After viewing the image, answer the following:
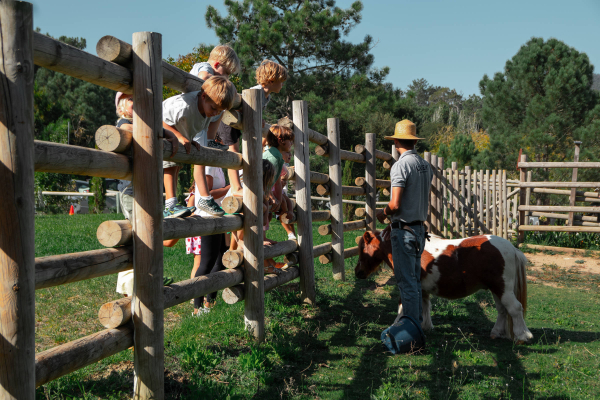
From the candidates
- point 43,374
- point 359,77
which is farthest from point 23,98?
point 359,77

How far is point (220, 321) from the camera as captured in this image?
15.1ft

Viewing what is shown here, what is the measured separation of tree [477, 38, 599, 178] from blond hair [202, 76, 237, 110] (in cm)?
2252

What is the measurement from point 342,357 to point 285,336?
25.3 inches

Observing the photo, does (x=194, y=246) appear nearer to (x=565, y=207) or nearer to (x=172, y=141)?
(x=172, y=141)

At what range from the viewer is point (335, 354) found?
14.2ft

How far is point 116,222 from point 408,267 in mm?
2785

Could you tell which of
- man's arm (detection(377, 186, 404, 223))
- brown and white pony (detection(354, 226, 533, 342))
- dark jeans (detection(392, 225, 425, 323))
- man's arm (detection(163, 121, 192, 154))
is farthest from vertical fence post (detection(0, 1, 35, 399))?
brown and white pony (detection(354, 226, 533, 342))

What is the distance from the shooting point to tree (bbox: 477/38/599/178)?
2305cm

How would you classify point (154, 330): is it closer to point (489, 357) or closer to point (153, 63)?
point (153, 63)

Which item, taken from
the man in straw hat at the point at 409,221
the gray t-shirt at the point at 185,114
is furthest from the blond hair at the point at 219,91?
the man in straw hat at the point at 409,221

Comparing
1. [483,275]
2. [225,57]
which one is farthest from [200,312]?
[483,275]

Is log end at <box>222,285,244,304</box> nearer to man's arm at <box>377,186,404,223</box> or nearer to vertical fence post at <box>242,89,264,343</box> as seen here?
vertical fence post at <box>242,89,264,343</box>

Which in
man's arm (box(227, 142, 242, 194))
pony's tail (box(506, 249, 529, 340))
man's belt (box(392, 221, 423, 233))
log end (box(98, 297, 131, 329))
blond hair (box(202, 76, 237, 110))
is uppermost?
blond hair (box(202, 76, 237, 110))

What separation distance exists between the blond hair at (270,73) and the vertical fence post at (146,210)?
2.25 m
